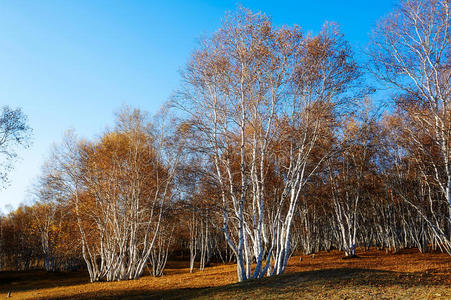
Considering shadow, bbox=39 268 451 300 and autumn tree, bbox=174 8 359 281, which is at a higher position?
autumn tree, bbox=174 8 359 281

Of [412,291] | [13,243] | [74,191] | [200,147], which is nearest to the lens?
[412,291]

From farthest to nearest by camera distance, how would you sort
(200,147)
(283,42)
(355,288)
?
(283,42) < (200,147) < (355,288)

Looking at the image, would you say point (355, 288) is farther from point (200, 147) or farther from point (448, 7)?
point (448, 7)

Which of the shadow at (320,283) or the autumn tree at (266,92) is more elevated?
the autumn tree at (266,92)

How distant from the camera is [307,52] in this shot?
48.4ft

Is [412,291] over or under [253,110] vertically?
under

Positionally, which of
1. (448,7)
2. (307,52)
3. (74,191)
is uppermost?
(448,7)

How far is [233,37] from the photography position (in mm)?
14617

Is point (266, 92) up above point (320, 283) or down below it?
above

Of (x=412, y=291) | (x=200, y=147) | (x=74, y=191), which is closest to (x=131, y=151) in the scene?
(x=74, y=191)

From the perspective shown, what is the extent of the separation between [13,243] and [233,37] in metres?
53.1

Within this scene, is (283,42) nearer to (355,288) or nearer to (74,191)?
(355,288)

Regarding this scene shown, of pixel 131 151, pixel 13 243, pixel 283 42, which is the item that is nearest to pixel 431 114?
pixel 283 42

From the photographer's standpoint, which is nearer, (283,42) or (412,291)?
(412,291)
